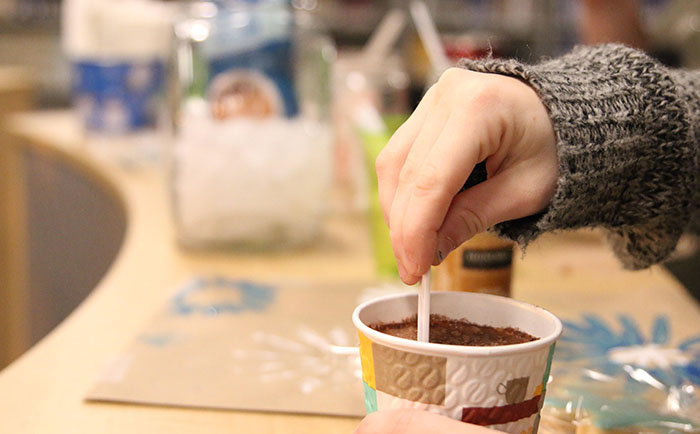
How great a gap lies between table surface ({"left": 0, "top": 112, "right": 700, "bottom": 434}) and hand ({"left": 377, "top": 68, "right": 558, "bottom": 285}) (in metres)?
0.07

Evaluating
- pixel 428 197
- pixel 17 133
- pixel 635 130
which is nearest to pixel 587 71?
pixel 635 130

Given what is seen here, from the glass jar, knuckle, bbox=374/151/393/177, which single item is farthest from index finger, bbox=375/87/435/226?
the glass jar

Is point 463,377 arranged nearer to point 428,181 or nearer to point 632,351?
point 428,181

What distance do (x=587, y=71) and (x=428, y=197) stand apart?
0.17 metres

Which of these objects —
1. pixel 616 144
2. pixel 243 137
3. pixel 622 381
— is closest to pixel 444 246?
pixel 616 144

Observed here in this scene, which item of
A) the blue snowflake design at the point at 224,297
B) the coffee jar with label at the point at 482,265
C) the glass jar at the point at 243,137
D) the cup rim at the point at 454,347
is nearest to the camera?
the cup rim at the point at 454,347

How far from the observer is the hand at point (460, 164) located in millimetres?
429

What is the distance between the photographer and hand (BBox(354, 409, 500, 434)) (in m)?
0.40

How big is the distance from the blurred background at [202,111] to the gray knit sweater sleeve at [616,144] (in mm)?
63

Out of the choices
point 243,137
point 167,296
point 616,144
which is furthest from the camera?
point 243,137

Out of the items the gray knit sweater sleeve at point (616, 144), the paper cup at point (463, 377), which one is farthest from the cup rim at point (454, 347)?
the gray knit sweater sleeve at point (616, 144)

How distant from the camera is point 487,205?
0.47 metres

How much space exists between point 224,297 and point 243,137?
0.76 feet

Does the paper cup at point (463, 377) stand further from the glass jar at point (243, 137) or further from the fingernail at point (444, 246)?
the glass jar at point (243, 137)
